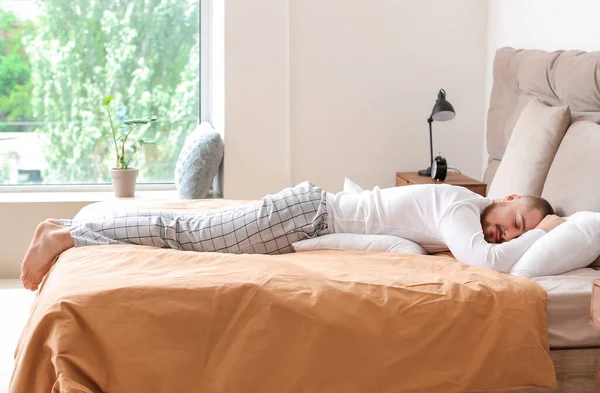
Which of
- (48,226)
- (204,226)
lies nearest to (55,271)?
(48,226)

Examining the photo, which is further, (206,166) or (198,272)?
(206,166)

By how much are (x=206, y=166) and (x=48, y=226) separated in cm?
144

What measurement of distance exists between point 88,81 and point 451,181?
6.89 ft

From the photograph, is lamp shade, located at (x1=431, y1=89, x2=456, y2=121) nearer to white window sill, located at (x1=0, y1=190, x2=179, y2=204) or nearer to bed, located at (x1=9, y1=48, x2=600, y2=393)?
white window sill, located at (x1=0, y1=190, x2=179, y2=204)

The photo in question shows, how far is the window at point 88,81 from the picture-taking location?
4441 millimetres

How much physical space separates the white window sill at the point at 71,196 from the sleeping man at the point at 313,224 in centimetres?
152

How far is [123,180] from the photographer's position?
4.29m

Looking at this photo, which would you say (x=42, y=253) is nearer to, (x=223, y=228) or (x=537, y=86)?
(x=223, y=228)

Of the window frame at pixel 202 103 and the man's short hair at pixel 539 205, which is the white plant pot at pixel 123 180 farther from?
the man's short hair at pixel 539 205

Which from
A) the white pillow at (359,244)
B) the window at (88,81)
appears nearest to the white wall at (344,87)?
the window at (88,81)

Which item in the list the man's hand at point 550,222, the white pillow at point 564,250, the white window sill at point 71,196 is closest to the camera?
the white pillow at point 564,250

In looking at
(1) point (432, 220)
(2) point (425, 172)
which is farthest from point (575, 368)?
(2) point (425, 172)

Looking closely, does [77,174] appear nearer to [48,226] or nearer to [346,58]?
[346,58]

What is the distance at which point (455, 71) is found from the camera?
4.30m
